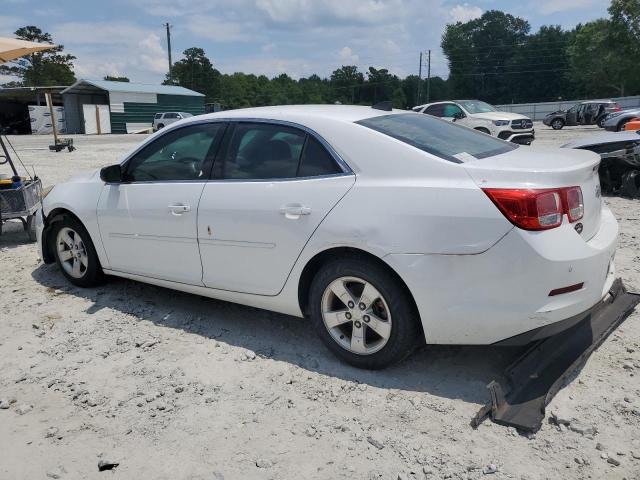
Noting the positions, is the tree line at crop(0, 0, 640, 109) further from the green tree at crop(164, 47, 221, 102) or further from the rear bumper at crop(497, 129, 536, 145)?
the rear bumper at crop(497, 129, 536, 145)

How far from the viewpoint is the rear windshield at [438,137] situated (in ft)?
10.8

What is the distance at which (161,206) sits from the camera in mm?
4148

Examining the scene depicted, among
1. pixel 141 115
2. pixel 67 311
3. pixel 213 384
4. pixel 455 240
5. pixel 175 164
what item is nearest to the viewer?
pixel 455 240

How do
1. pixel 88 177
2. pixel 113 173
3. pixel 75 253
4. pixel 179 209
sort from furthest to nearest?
pixel 75 253 < pixel 88 177 < pixel 113 173 < pixel 179 209

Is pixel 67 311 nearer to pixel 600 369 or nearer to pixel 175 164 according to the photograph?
pixel 175 164

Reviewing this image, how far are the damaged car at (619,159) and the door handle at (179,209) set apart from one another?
667cm

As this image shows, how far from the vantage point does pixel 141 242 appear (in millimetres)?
4359

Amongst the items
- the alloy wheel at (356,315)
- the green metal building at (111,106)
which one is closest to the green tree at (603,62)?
the green metal building at (111,106)

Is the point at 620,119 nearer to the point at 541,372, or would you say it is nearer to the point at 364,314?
the point at 541,372

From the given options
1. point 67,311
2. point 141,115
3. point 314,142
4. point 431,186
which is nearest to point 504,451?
point 431,186

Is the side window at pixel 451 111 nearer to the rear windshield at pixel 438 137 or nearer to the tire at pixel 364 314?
the rear windshield at pixel 438 137

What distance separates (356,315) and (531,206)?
1.19 meters

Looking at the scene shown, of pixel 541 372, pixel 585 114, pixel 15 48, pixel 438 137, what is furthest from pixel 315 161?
pixel 585 114

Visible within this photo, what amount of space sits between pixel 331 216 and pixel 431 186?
24.7 inches
